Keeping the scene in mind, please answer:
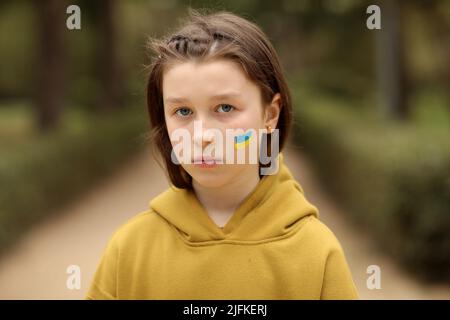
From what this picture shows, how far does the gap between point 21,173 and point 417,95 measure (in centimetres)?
2039

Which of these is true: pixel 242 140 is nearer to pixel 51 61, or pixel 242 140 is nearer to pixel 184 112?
pixel 184 112

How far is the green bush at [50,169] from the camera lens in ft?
27.3

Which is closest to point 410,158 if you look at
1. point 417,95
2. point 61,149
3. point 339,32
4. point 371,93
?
point 61,149

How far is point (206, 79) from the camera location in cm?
193

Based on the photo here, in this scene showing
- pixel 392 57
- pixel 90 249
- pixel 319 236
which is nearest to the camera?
pixel 319 236

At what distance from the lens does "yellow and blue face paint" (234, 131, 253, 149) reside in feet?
6.46

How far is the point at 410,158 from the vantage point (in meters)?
7.35

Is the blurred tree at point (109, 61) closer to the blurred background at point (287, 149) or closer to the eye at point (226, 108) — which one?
the blurred background at point (287, 149)

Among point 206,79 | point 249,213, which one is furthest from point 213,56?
point 249,213

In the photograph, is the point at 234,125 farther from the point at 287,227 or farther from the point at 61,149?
the point at 61,149

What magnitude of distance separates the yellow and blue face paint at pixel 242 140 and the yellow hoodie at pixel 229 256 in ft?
0.57

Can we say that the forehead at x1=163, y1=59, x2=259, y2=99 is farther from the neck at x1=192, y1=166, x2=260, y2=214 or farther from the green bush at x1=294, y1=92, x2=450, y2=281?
the green bush at x1=294, y1=92, x2=450, y2=281

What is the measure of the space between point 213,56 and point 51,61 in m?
12.1
